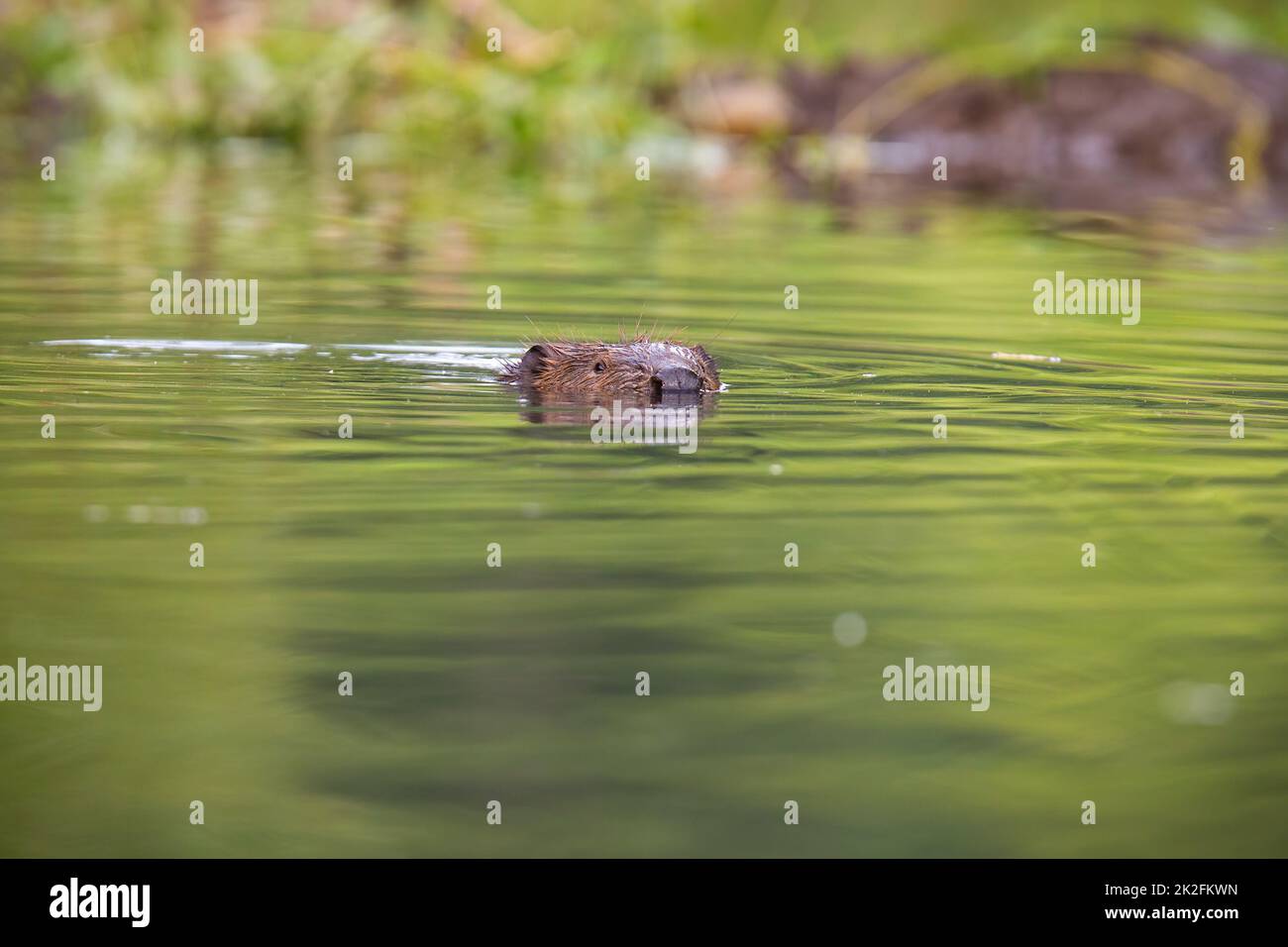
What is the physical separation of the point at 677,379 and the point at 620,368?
0.41 m

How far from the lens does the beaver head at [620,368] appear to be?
9.95 m

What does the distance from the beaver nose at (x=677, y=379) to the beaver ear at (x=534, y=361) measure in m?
0.72

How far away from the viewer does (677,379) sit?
989cm

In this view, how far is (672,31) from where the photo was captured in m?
31.2

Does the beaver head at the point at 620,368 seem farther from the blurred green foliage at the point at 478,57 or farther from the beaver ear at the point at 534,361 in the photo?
the blurred green foliage at the point at 478,57

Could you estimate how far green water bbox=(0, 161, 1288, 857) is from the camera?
15.2ft

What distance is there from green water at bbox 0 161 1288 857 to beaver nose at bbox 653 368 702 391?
309 millimetres

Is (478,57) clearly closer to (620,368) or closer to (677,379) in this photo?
(620,368)

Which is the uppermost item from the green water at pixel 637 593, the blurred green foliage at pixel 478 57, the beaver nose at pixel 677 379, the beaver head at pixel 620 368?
the blurred green foliage at pixel 478 57

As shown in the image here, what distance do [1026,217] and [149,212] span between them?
8333 mm

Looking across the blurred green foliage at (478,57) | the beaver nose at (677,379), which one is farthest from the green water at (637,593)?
the blurred green foliage at (478,57)
